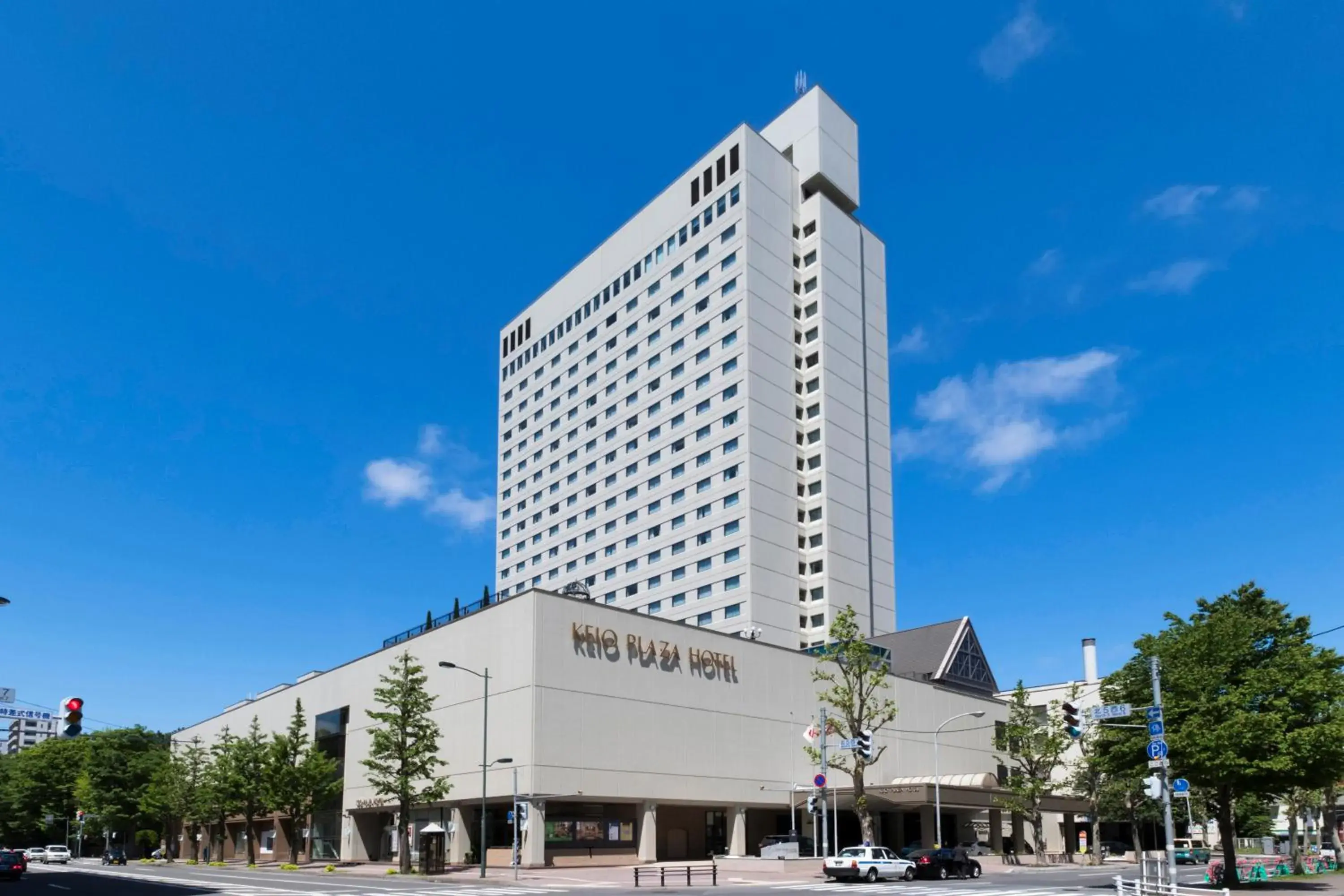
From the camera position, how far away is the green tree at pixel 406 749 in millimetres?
59500

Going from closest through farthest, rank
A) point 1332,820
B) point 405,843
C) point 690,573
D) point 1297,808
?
point 405,843
point 1297,808
point 1332,820
point 690,573

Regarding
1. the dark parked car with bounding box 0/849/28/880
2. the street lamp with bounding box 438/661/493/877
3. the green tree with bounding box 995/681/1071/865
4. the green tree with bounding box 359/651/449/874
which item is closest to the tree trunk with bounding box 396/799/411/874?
the green tree with bounding box 359/651/449/874

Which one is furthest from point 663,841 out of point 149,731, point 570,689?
point 149,731

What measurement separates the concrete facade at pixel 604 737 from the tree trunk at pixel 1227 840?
2838 cm

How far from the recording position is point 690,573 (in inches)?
3880

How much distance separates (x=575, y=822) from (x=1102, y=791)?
44.3 metres

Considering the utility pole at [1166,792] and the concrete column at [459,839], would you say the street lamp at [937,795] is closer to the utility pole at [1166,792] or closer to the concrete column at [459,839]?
the utility pole at [1166,792]

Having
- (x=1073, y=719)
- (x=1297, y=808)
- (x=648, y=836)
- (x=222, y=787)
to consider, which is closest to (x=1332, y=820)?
(x=1297, y=808)

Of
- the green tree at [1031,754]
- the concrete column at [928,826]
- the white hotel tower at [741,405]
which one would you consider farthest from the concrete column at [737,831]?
the green tree at [1031,754]

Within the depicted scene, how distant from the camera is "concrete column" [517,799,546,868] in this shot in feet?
185

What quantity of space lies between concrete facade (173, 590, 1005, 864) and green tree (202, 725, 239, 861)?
875 centimetres

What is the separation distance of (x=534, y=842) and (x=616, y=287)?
A: 71.2 m

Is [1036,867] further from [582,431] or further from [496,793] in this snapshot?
[582,431]

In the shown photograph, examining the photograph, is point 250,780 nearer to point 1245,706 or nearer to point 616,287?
point 616,287
